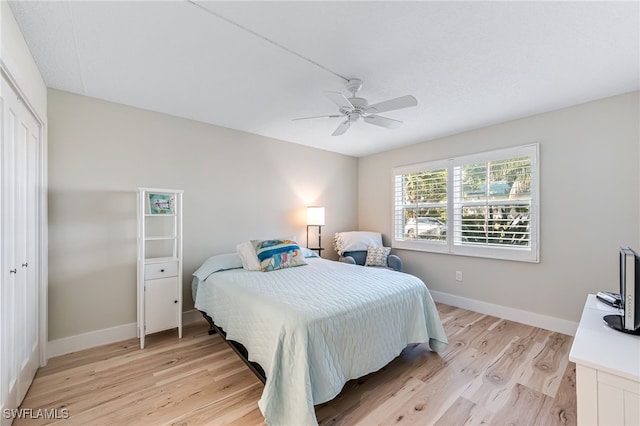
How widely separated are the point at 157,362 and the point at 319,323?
5.37 ft

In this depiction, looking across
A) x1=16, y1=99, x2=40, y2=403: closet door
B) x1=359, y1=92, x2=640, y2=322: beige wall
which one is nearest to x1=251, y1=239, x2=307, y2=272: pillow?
x1=16, y1=99, x2=40, y2=403: closet door

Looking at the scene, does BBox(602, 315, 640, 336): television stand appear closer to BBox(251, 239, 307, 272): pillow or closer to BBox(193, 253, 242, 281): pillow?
BBox(251, 239, 307, 272): pillow

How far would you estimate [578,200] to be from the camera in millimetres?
2762

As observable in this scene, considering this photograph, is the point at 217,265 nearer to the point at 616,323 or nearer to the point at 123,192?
the point at 123,192

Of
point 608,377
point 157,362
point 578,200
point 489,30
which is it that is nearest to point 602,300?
point 608,377

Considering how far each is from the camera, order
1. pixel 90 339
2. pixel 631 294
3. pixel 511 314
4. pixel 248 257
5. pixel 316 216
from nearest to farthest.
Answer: pixel 631 294 < pixel 90 339 < pixel 248 257 < pixel 511 314 < pixel 316 216

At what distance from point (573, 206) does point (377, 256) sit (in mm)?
2296

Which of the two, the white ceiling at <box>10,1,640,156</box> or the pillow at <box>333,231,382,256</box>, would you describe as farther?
the pillow at <box>333,231,382,256</box>

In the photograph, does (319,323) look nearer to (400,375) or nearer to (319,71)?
(400,375)

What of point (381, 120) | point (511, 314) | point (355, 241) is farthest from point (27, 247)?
point (511, 314)

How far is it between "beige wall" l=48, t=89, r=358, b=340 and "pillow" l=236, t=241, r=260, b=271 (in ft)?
1.77

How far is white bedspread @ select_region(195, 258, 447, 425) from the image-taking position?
1545mm

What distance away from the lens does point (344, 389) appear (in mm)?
1942

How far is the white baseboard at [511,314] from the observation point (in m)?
2.82
